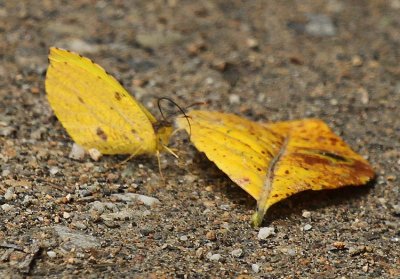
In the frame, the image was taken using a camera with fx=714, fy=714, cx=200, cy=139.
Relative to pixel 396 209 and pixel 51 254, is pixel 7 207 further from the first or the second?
pixel 396 209

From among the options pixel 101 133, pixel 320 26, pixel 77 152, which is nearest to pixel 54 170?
pixel 77 152

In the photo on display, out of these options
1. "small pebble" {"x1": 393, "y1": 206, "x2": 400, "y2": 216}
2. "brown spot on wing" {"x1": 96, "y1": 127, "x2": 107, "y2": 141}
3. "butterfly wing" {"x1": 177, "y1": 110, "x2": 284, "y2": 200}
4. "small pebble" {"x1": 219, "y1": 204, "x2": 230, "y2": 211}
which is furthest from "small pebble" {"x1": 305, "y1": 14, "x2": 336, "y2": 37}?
"small pebble" {"x1": 219, "y1": 204, "x2": 230, "y2": 211}

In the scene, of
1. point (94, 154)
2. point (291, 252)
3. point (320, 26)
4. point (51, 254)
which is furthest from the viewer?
point (320, 26)

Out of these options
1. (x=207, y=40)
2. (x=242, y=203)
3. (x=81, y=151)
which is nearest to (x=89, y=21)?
(x=207, y=40)

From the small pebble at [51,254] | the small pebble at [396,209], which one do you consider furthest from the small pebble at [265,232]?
the small pebble at [51,254]

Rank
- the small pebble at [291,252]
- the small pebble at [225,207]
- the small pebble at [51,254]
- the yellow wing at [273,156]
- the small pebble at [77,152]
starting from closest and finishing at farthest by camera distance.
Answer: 1. the small pebble at [51,254]
2. the small pebble at [291,252]
3. the yellow wing at [273,156]
4. the small pebble at [225,207]
5. the small pebble at [77,152]

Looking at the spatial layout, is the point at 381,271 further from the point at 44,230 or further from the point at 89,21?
the point at 89,21

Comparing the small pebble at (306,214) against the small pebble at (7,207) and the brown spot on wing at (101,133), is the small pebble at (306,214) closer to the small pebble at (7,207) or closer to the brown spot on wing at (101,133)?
the brown spot on wing at (101,133)
